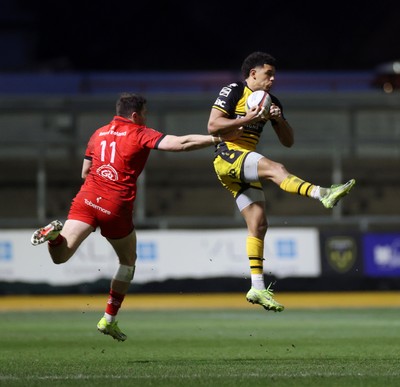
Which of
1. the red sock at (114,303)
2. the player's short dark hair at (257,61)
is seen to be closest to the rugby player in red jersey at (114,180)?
the red sock at (114,303)

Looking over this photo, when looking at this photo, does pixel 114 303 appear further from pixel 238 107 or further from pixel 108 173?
pixel 238 107

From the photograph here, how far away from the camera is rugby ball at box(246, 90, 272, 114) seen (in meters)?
9.74

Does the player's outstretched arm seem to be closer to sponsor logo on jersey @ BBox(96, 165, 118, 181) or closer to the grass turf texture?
sponsor logo on jersey @ BBox(96, 165, 118, 181)

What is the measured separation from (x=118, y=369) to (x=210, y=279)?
12.4 meters

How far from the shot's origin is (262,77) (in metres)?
10.3

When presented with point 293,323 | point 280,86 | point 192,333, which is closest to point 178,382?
point 192,333

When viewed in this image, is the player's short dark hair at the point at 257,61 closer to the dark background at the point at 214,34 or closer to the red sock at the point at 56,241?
the red sock at the point at 56,241

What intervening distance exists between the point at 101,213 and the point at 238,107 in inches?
65.8

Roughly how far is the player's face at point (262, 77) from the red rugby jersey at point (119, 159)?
45.1 inches

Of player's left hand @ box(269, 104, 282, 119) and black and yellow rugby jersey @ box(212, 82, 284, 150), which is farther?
black and yellow rugby jersey @ box(212, 82, 284, 150)

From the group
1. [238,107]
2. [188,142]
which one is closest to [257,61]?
[238,107]

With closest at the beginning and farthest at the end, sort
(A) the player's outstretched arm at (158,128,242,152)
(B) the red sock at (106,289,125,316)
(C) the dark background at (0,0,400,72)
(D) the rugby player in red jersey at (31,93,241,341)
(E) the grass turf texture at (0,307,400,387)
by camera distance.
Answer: (E) the grass turf texture at (0,307,400,387) → (A) the player's outstretched arm at (158,128,242,152) → (D) the rugby player in red jersey at (31,93,241,341) → (B) the red sock at (106,289,125,316) → (C) the dark background at (0,0,400,72)

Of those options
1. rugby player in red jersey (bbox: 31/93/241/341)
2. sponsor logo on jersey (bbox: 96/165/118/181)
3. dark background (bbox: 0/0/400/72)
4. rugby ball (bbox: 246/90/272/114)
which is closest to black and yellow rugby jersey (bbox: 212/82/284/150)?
rugby ball (bbox: 246/90/272/114)

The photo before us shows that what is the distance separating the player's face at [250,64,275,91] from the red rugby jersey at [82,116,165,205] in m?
1.15
